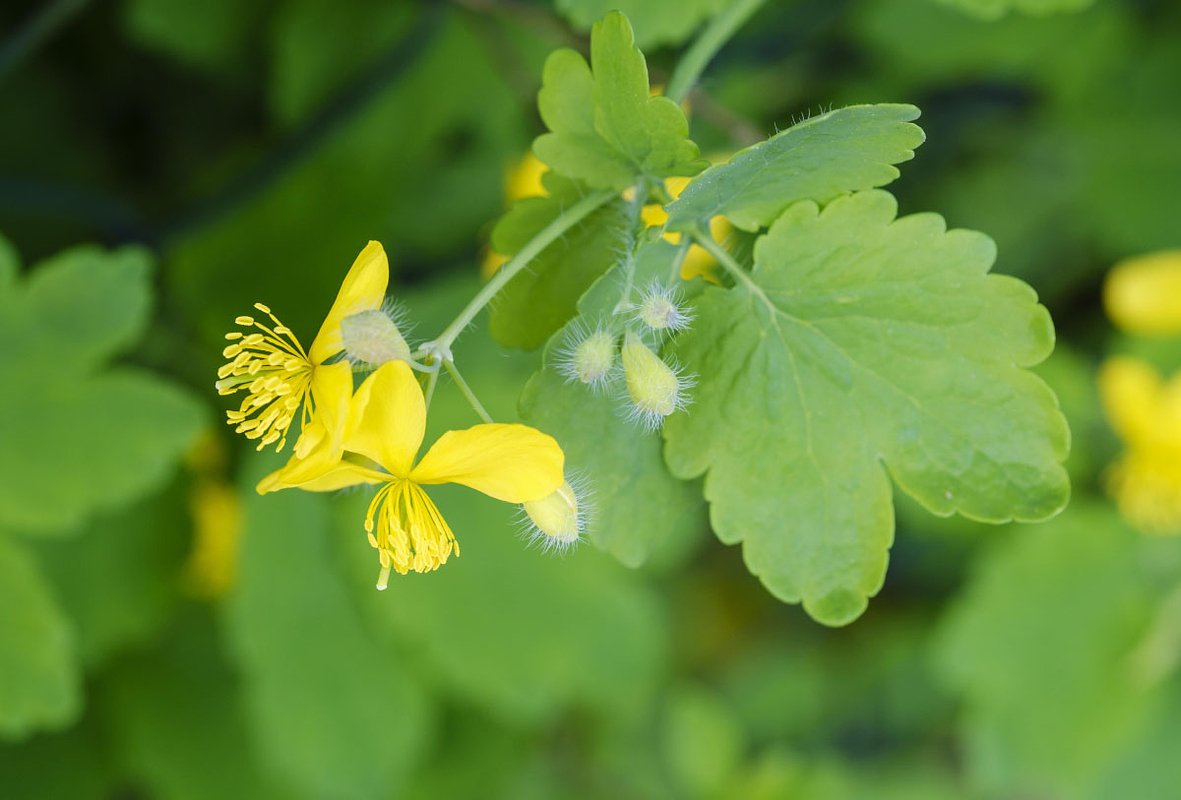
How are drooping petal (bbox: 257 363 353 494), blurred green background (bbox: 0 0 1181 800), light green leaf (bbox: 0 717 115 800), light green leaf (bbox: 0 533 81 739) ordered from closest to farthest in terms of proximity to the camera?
drooping petal (bbox: 257 363 353 494) → light green leaf (bbox: 0 533 81 739) → blurred green background (bbox: 0 0 1181 800) → light green leaf (bbox: 0 717 115 800)

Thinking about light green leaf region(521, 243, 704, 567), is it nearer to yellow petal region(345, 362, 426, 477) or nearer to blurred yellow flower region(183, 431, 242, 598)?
yellow petal region(345, 362, 426, 477)

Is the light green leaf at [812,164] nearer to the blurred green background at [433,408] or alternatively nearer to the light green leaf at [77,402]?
the blurred green background at [433,408]

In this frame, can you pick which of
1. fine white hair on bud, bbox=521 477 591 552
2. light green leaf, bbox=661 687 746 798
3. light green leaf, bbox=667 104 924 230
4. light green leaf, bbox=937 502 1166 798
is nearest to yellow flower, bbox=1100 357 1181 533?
light green leaf, bbox=937 502 1166 798

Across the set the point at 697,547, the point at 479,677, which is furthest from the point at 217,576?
the point at 697,547

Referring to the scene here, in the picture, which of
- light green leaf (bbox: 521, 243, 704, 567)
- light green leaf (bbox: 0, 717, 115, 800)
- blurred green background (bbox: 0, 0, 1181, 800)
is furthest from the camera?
light green leaf (bbox: 0, 717, 115, 800)

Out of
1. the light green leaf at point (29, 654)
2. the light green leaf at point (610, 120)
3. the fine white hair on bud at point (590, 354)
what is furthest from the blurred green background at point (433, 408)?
the fine white hair on bud at point (590, 354)

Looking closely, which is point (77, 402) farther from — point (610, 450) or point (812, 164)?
point (812, 164)

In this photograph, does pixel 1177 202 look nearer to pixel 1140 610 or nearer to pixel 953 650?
pixel 1140 610
